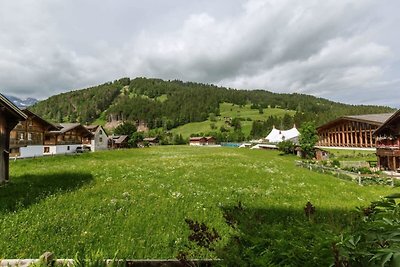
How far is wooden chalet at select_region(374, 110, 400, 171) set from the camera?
4201 centimetres

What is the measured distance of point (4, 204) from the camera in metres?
Result: 13.0

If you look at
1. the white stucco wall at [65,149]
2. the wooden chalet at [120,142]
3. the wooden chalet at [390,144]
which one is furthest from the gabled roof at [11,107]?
the wooden chalet at [120,142]

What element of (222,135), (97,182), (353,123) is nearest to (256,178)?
(97,182)

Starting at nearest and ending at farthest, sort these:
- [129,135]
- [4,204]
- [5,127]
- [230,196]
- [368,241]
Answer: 1. [368,241]
2. [4,204]
3. [230,196]
4. [5,127]
5. [129,135]

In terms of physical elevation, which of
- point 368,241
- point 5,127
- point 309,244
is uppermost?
point 5,127

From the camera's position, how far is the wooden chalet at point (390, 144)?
42.0m

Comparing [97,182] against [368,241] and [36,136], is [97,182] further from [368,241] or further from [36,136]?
[36,136]

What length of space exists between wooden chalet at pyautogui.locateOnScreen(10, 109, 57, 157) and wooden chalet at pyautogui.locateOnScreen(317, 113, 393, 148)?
8188cm

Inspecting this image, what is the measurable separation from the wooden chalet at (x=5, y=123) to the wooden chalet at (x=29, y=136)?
5344 cm

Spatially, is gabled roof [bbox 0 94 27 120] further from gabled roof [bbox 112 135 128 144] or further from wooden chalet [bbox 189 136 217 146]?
wooden chalet [bbox 189 136 217 146]

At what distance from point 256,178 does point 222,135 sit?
6429 inches

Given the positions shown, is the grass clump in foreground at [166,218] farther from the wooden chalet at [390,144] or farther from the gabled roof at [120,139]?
the gabled roof at [120,139]

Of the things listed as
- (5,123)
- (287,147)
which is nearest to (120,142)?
(287,147)

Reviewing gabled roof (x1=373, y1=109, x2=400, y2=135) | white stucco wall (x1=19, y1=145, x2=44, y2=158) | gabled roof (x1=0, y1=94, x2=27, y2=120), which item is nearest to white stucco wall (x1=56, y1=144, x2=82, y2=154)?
white stucco wall (x1=19, y1=145, x2=44, y2=158)
